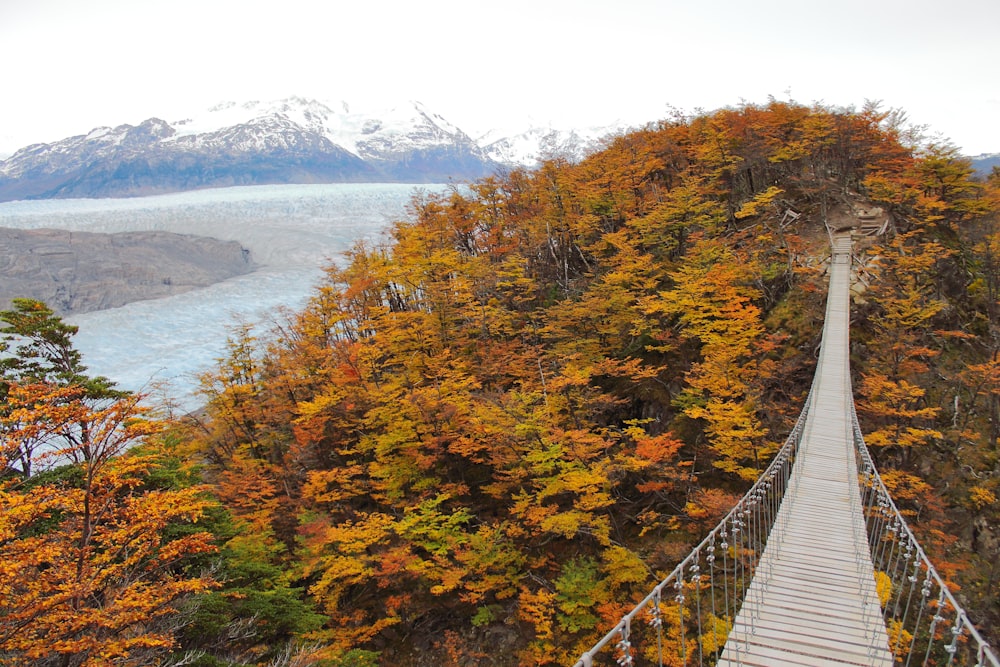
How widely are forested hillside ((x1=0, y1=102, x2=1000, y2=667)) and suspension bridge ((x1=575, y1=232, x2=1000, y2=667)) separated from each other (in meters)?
1.37

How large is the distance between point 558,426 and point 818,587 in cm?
863

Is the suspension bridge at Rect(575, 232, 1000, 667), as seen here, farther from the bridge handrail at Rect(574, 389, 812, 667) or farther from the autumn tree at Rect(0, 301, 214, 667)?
the autumn tree at Rect(0, 301, 214, 667)

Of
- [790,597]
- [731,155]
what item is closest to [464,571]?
[790,597]

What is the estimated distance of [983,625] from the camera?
33.0ft

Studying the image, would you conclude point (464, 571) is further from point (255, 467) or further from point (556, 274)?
point (556, 274)

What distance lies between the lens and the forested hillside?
32.8 ft

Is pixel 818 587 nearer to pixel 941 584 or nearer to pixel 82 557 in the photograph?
Result: pixel 941 584

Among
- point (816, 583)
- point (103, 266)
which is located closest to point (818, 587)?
point (816, 583)

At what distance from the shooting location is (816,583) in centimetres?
561

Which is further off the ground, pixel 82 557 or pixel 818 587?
pixel 818 587

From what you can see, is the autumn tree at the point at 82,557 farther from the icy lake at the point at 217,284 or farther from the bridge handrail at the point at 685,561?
the icy lake at the point at 217,284

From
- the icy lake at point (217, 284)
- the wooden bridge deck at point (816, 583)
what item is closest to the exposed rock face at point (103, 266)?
the icy lake at point (217, 284)

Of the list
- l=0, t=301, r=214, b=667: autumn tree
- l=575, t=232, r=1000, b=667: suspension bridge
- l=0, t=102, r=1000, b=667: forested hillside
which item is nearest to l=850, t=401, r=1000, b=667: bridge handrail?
l=575, t=232, r=1000, b=667: suspension bridge

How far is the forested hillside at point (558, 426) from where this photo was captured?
9992mm
